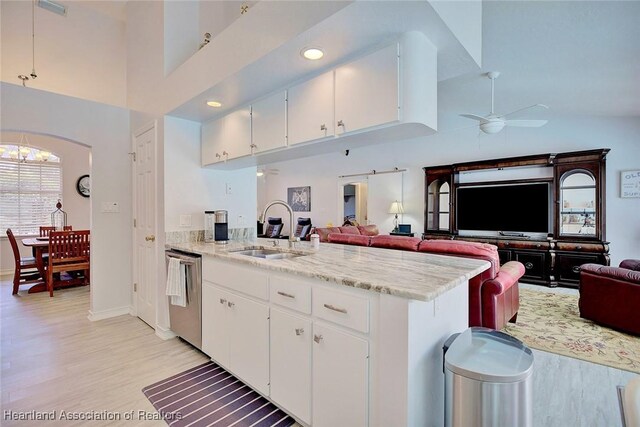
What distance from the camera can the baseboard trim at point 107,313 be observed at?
3.43 meters

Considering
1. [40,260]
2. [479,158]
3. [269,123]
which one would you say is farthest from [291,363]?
[479,158]

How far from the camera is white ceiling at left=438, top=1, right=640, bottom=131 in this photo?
2.23m

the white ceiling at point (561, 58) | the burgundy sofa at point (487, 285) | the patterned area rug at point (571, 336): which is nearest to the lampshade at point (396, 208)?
the white ceiling at point (561, 58)

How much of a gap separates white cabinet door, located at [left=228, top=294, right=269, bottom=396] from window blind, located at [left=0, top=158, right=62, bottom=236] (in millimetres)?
6644

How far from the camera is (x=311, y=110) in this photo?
Result: 216 cm

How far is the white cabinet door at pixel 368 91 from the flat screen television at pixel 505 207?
15.5 ft

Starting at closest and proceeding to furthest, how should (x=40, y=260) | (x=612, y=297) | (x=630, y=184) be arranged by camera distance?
(x=612, y=297)
(x=630, y=184)
(x=40, y=260)

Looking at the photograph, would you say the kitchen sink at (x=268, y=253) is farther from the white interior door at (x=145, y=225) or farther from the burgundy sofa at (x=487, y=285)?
the burgundy sofa at (x=487, y=285)

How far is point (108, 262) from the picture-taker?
3.55 metres

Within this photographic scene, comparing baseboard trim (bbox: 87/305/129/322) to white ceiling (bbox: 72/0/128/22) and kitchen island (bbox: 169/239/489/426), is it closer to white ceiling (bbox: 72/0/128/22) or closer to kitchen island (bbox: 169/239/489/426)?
kitchen island (bbox: 169/239/489/426)

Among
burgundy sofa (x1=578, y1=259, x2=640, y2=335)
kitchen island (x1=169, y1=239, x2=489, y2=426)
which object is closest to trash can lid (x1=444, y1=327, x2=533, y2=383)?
kitchen island (x1=169, y1=239, x2=489, y2=426)

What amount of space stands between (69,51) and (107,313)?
3.44 meters

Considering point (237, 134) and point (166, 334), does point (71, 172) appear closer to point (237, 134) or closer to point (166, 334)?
point (166, 334)

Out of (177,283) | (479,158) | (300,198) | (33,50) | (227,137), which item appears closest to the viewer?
(177,283)
